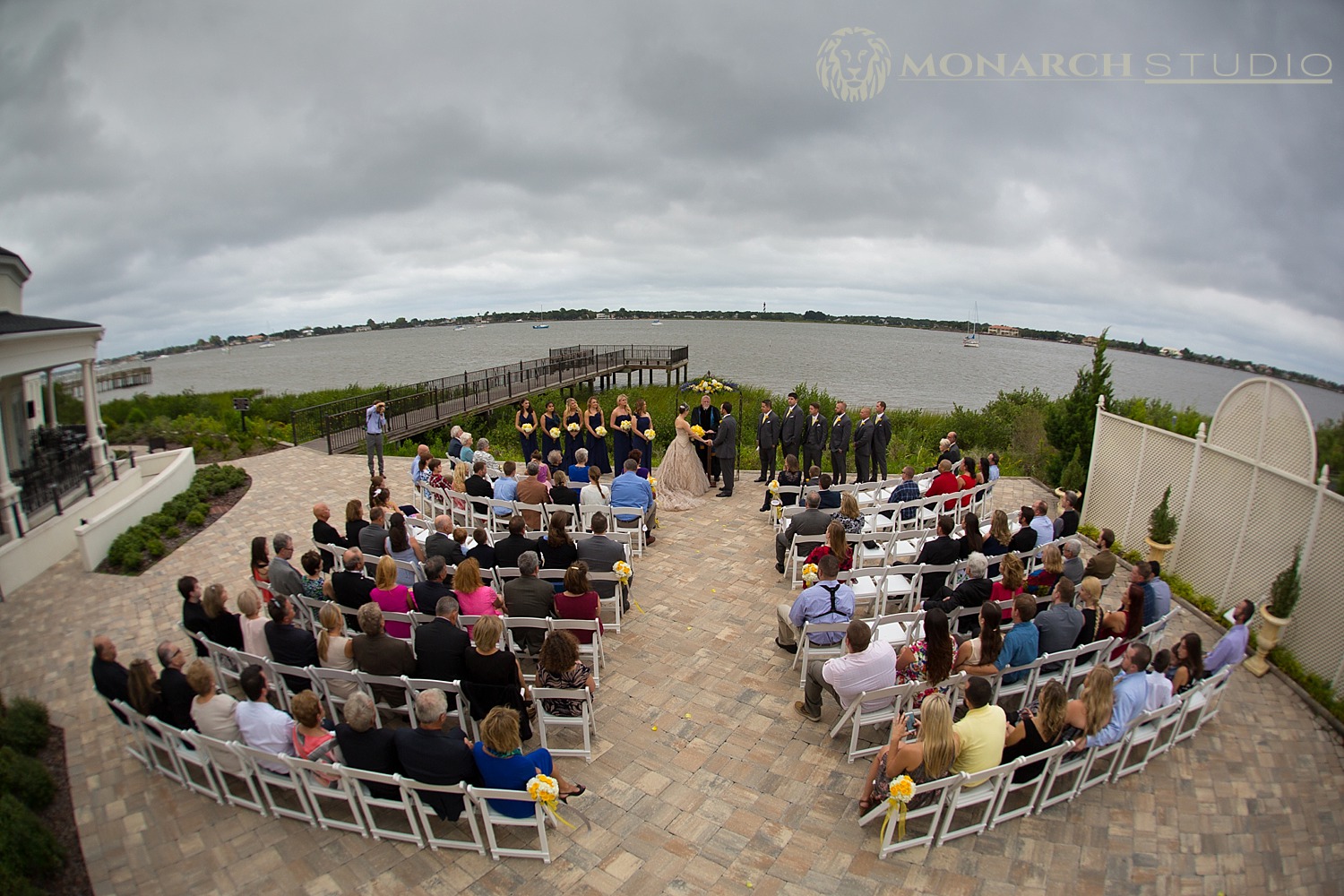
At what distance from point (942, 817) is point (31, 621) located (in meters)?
9.66

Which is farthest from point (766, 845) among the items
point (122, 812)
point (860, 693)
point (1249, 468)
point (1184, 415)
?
point (1184, 415)

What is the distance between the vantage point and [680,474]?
33.5 ft

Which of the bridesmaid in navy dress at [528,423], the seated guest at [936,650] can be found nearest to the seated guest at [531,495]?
the bridesmaid in navy dress at [528,423]

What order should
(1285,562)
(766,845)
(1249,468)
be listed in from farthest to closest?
(1249,468) < (1285,562) < (766,845)

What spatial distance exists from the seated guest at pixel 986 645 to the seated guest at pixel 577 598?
9.24 feet

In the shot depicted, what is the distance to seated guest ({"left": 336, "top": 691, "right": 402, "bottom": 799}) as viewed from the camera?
364cm

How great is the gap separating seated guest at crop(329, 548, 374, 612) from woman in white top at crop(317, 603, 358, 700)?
25.8 inches

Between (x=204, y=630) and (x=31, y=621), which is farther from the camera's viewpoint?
(x=31, y=621)

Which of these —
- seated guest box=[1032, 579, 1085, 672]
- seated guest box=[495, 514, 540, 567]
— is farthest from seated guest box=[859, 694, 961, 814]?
seated guest box=[495, 514, 540, 567]

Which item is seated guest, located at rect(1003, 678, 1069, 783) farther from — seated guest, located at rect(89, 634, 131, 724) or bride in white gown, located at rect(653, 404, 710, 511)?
bride in white gown, located at rect(653, 404, 710, 511)

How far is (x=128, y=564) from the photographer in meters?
8.56

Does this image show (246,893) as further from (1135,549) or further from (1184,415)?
(1184,415)

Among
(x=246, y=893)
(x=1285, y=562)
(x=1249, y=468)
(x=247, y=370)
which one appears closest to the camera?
(x=246, y=893)

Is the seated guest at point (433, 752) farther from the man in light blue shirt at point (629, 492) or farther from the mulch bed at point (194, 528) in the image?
the mulch bed at point (194, 528)
